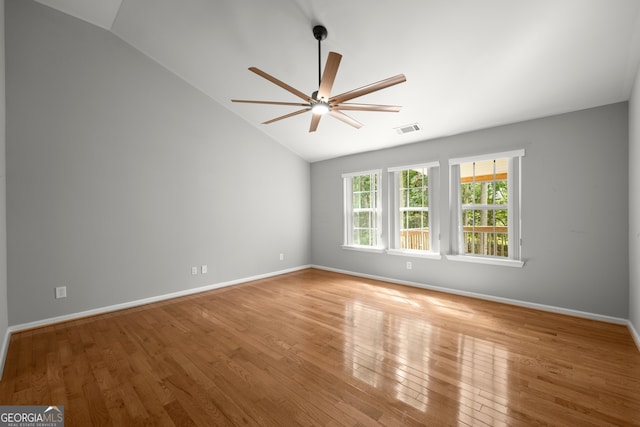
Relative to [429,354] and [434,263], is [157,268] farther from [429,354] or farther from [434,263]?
[434,263]

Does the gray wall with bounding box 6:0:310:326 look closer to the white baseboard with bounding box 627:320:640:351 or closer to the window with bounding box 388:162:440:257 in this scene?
the window with bounding box 388:162:440:257

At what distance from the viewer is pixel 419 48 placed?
2781 mm


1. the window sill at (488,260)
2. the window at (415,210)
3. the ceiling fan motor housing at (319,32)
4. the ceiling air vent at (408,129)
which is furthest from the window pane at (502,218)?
the ceiling fan motor housing at (319,32)

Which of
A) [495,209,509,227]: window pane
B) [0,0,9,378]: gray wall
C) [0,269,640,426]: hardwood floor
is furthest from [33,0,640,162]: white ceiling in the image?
[0,269,640,426]: hardwood floor

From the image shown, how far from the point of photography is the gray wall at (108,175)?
302 cm

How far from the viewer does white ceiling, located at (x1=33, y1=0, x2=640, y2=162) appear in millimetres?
2322

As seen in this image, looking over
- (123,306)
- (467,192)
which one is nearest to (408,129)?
(467,192)

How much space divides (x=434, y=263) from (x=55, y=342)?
484cm

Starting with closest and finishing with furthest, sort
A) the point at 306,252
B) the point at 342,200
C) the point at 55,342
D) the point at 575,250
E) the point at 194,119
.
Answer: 1. the point at 55,342
2. the point at 575,250
3. the point at 194,119
4. the point at 342,200
5. the point at 306,252

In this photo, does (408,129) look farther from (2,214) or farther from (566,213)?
(2,214)

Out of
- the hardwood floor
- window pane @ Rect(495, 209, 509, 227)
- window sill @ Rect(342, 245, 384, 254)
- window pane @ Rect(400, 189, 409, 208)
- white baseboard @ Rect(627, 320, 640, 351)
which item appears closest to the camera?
the hardwood floor

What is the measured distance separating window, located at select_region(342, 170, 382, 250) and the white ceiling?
1.47 m

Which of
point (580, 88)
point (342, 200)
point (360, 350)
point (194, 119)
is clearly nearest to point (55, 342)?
point (360, 350)

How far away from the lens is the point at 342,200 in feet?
18.7
